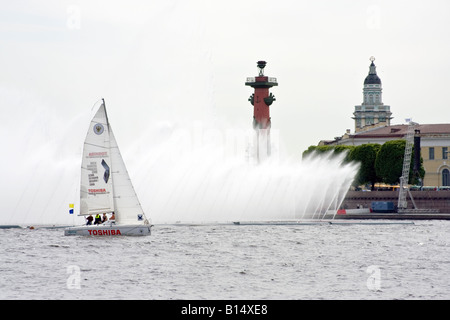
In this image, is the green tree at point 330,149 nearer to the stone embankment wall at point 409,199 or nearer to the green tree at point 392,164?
the green tree at point 392,164

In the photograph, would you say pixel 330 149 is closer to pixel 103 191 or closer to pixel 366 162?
pixel 366 162

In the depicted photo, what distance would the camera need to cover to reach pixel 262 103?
120 meters

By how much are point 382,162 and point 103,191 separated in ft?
217

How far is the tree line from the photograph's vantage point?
11706cm

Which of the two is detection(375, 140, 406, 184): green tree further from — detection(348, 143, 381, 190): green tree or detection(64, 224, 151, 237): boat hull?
detection(64, 224, 151, 237): boat hull

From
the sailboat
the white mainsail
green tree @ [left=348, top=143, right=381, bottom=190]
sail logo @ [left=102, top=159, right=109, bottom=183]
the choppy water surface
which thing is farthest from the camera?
green tree @ [left=348, top=143, right=381, bottom=190]

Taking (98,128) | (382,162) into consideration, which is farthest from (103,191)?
(382,162)

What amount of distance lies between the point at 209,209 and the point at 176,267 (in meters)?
31.6

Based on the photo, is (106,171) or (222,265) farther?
(106,171)

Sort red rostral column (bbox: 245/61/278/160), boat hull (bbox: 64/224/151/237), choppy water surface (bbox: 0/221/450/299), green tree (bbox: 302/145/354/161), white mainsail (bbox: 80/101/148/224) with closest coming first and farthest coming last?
choppy water surface (bbox: 0/221/450/299) < boat hull (bbox: 64/224/151/237) < white mainsail (bbox: 80/101/148/224) < red rostral column (bbox: 245/61/278/160) < green tree (bbox: 302/145/354/161)

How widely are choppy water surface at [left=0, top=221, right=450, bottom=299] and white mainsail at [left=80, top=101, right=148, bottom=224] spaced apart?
57.5 inches

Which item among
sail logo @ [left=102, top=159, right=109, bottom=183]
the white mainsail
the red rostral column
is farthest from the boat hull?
the red rostral column

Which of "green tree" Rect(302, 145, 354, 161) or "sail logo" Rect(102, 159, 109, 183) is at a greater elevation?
"green tree" Rect(302, 145, 354, 161)

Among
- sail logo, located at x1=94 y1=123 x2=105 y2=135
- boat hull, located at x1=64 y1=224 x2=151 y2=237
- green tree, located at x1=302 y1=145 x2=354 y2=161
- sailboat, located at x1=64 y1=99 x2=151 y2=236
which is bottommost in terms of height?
boat hull, located at x1=64 y1=224 x2=151 y2=237
